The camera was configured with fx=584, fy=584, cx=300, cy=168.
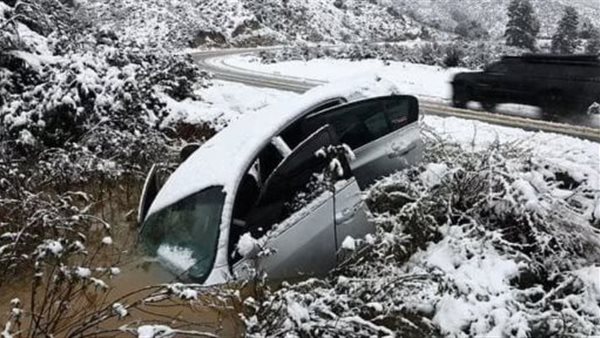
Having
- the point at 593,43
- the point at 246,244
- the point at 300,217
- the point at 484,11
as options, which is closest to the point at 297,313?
the point at 246,244

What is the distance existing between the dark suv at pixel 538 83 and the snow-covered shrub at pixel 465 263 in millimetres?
7061

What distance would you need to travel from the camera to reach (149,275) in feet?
15.8

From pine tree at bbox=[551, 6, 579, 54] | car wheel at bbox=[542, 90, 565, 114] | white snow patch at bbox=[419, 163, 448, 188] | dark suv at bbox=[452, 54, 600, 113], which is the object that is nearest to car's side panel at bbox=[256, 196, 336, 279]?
white snow patch at bbox=[419, 163, 448, 188]

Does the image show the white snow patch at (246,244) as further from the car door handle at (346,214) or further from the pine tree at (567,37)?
the pine tree at (567,37)

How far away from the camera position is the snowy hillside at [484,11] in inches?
2480

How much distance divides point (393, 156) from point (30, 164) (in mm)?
5395

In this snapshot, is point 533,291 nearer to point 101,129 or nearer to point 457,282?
point 457,282

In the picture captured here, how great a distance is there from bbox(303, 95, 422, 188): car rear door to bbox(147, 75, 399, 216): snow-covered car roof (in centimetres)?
23

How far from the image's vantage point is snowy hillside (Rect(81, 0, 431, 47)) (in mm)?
47750

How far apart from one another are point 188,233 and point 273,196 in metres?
0.77

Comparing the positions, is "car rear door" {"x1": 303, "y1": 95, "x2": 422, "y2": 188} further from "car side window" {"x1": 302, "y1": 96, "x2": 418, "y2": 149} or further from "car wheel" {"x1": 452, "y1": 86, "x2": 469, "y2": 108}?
"car wheel" {"x1": 452, "y1": 86, "x2": 469, "y2": 108}

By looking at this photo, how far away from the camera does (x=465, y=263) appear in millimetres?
4555

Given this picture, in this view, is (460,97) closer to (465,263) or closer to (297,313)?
(465,263)

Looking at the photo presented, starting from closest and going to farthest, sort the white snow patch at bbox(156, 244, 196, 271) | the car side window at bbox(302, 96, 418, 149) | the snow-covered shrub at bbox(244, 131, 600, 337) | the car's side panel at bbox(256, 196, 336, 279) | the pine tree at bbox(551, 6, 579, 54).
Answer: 1. the snow-covered shrub at bbox(244, 131, 600, 337)
2. the car's side panel at bbox(256, 196, 336, 279)
3. the white snow patch at bbox(156, 244, 196, 271)
4. the car side window at bbox(302, 96, 418, 149)
5. the pine tree at bbox(551, 6, 579, 54)
